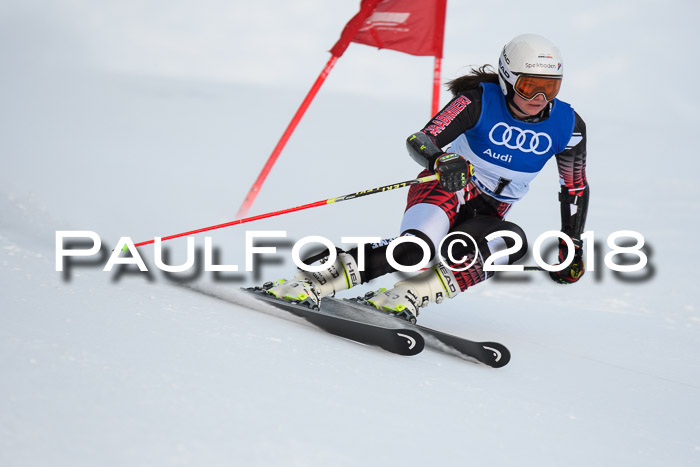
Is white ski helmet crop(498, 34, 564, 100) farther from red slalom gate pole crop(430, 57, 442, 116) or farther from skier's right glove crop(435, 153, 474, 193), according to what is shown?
red slalom gate pole crop(430, 57, 442, 116)

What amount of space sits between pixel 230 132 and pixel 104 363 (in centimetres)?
857

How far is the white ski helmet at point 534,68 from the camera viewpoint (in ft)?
9.52

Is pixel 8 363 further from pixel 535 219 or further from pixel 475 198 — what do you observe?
pixel 535 219

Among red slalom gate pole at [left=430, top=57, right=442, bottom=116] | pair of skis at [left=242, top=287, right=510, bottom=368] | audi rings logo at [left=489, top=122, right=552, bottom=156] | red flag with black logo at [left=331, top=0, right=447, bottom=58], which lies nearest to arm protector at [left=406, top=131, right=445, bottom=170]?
audi rings logo at [left=489, top=122, right=552, bottom=156]

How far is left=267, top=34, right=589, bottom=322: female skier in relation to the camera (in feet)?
9.66

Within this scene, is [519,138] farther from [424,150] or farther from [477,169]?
[424,150]

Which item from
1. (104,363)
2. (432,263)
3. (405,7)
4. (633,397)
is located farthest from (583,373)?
(405,7)

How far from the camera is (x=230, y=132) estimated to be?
10.1 meters

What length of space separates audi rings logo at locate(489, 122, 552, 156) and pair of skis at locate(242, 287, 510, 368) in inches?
35.7

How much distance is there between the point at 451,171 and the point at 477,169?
541 millimetres

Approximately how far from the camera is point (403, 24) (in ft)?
17.3

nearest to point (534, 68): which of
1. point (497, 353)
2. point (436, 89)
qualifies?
point (497, 353)

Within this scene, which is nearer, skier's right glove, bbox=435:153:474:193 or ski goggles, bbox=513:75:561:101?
skier's right glove, bbox=435:153:474:193

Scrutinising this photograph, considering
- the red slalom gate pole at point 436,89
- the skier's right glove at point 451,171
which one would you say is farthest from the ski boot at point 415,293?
the red slalom gate pole at point 436,89
